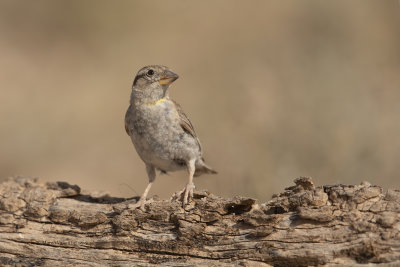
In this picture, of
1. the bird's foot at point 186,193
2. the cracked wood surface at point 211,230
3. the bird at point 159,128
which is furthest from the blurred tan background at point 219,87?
the cracked wood surface at point 211,230

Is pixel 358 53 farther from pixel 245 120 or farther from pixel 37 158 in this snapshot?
pixel 37 158

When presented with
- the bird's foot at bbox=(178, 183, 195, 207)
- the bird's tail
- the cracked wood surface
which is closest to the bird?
the bird's tail

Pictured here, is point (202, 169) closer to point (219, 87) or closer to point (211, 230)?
point (211, 230)

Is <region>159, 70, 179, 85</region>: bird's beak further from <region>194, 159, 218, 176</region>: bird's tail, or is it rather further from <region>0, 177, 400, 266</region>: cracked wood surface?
<region>0, 177, 400, 266</region>: cracked wood surface

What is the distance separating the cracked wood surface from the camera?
4.29 meters

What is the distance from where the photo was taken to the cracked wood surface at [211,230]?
4.29 metres

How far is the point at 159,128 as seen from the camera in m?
6.26

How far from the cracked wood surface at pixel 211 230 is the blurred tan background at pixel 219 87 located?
106cm

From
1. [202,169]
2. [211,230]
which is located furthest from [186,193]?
[202,169]

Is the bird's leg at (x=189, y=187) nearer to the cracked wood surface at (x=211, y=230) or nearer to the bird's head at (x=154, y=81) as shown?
the cracked wood surface at (x=211, y=230)

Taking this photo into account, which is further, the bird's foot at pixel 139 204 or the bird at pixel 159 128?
the bird at pixel 159 128

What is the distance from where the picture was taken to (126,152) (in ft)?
40.5

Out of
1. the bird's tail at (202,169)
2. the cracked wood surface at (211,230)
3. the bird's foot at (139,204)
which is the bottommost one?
the cracked wood surface at (211,230)

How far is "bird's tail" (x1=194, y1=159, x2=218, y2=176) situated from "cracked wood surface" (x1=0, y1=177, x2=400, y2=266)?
1.29 metres
